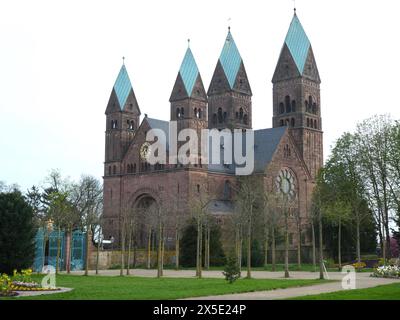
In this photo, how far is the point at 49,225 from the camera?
5834 centimetres

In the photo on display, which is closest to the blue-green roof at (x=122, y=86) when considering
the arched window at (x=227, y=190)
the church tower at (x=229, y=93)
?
the church tower at (x=229, y=93)

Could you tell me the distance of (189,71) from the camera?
81.2 metres

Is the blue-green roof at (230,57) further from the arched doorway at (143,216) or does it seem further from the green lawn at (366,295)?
the green lawn at (366,295)

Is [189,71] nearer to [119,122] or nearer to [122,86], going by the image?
[122,86]

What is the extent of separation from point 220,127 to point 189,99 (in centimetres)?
1938

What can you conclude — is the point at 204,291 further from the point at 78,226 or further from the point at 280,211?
the point at 78,226

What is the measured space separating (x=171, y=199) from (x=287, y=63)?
29754 mm

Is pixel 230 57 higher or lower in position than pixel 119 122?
higher

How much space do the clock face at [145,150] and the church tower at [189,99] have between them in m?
5.21

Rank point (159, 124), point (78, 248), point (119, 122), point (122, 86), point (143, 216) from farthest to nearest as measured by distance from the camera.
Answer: point (122, 86)
point (119, 122)
point (159, 124)
point (143, 216)
point (78, 248)

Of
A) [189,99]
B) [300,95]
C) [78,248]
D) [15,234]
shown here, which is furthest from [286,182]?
[15,234]

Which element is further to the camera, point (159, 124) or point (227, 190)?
point (159, 124)

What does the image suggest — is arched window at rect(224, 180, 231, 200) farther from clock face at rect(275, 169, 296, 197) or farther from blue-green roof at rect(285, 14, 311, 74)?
blue-green roof at rect(285, 14, 311, 74)
